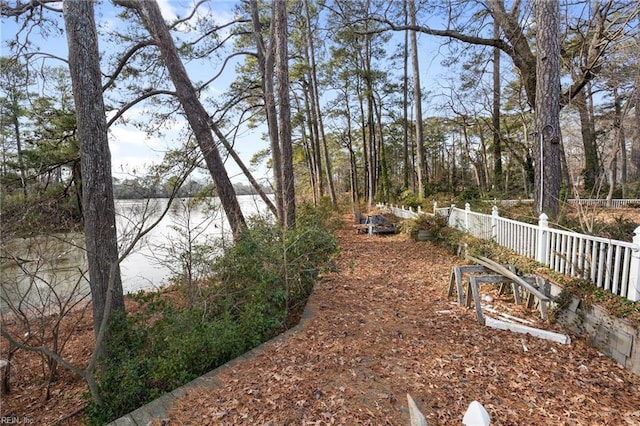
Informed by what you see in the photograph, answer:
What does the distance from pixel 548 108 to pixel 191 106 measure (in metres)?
Answer: 6.63

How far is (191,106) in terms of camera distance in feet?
19.5

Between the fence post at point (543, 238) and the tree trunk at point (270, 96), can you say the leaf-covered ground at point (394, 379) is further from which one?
the tree trunk at point (270, 96)

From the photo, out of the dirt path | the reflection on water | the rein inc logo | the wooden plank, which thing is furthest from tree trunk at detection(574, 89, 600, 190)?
the rein inc logo

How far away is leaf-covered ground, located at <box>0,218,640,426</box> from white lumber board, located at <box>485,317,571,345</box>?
0.08 metres

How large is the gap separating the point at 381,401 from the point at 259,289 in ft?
5.90

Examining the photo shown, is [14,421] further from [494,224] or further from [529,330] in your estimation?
[494,224]

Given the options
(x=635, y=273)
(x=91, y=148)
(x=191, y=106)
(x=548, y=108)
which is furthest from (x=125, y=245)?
(x=548, y=108)

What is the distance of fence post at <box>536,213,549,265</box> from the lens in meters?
4.37

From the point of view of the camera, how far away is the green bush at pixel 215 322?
8.86ft

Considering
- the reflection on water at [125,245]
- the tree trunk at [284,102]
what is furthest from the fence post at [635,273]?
the tree trunk at [284,102]

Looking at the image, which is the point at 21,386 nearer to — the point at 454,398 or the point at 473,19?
the point at 454,398

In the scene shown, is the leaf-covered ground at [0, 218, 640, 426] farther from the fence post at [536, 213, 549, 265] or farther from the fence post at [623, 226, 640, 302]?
the fence post at [536, 213, 549, 265]

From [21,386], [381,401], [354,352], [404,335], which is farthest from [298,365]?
[21,386]

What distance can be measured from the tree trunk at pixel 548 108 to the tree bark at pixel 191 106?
5645 mm
